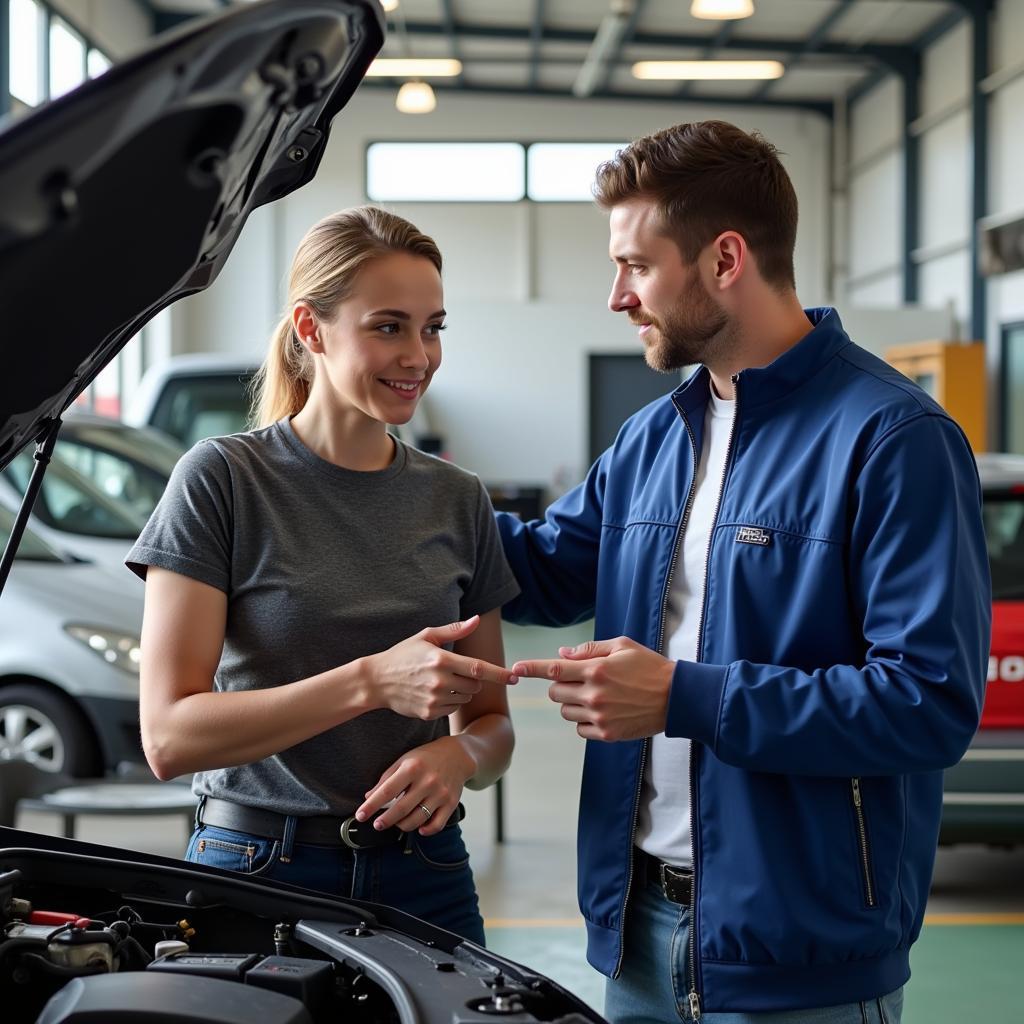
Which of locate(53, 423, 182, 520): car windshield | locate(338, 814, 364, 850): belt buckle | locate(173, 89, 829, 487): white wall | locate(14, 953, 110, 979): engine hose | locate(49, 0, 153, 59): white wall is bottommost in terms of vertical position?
locate(14, 953, 110, 979): engine hose

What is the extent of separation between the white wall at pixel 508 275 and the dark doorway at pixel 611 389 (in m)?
0.16

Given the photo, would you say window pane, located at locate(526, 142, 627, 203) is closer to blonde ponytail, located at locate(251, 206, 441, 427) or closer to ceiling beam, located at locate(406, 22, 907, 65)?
ceiling beam, located at locate(406, 22, 907, 65)

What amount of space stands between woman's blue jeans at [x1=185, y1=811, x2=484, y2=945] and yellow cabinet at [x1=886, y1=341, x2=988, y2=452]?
1063 centimetres

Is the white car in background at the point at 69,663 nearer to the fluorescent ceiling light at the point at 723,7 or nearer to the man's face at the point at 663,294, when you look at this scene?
the man's face at the point at 663,294

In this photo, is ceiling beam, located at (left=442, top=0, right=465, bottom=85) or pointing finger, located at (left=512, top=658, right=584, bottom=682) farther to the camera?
ceiling beam, located at (left=442, top=0, right=465, bottom=85)

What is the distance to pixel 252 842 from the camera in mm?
1725

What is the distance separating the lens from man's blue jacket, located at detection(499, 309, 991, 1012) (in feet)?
5.00

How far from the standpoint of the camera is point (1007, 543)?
164 inches

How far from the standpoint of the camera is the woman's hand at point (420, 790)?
5.49 ft

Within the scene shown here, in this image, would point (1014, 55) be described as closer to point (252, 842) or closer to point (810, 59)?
point (810, 59)

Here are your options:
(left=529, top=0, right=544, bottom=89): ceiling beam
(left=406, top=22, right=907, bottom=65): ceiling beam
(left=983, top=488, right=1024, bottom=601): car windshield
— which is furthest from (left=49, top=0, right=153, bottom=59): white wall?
(left=983, top=488, right=1024, bottom=601): car windshield

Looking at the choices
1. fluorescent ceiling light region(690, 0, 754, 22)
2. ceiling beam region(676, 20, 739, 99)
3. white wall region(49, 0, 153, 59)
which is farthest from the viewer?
ceiling beam region(676, 20, 739, 99)

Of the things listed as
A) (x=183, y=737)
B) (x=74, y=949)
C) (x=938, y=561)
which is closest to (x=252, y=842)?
(x=183, y=737)

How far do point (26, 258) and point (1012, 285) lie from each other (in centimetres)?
1177
